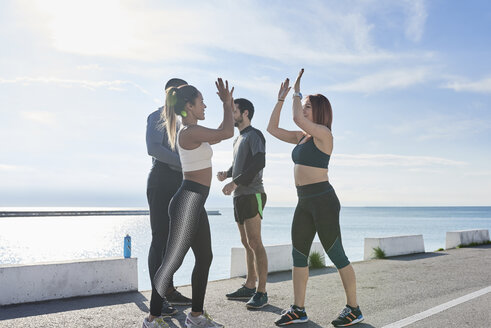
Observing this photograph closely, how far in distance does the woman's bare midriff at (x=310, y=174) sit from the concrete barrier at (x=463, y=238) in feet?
33.8

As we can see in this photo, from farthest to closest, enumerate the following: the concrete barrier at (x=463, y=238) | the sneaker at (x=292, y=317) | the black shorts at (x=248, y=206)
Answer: the concrete barrier at (x=463, y=238)
the black shorts at (x=248, y=206)
the sneaker at (x=292, y=317)

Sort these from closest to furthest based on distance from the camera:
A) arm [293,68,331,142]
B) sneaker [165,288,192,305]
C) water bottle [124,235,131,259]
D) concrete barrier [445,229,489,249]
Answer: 1. arm [293,68,331,142]
2. sneaker [165,288,192,305]
3. water bottle [124,235,131,259]
4. concrete barrier [445,229,489,249]

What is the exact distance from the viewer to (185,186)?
391cm

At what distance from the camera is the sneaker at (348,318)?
14.0 ft

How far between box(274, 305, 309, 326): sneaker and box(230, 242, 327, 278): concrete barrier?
10.3 feet

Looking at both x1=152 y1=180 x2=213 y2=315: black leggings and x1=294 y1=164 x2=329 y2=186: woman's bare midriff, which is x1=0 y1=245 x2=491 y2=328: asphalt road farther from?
x1=294 y1=164 x2=329 y2=186: woman's bare midriff

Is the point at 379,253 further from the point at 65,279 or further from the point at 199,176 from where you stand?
the point at 199,176

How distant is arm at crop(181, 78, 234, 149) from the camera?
3.83m

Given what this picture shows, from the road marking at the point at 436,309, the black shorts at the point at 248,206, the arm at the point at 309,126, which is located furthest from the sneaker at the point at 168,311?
the arm at the point at 309,126

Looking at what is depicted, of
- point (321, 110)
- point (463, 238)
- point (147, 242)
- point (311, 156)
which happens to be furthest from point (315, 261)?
point (147, 242)

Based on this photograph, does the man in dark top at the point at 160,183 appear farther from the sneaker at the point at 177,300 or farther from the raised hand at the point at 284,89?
the raised hand at the point at 284,89

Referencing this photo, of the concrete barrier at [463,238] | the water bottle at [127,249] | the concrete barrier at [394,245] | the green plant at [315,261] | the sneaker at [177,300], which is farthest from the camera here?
the concrete barrier at [463,238]

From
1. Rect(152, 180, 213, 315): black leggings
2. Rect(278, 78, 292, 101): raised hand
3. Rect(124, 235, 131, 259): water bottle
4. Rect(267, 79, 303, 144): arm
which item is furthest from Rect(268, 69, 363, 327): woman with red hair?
Rect(124, 235, 131, 259): water bottle

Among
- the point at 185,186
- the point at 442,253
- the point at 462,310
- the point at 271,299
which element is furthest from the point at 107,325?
the point at 442,253
